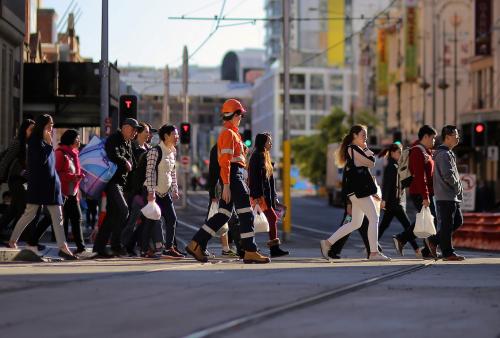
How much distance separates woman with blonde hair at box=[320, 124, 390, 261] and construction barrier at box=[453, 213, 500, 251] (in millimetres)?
7371

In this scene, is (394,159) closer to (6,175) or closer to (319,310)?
(6,175)

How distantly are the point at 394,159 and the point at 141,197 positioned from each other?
395 centimetres

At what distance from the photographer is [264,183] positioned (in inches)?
731

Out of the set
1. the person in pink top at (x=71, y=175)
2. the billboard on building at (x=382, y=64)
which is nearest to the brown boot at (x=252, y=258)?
the person in pink top at (x=71, y=175)

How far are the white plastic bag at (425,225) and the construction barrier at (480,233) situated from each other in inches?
255

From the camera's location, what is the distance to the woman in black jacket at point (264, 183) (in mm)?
18422

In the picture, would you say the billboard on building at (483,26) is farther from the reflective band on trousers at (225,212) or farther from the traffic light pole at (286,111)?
the reflective band on trousers at (225,212)

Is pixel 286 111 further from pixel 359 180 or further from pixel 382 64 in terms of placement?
pixel 382 64

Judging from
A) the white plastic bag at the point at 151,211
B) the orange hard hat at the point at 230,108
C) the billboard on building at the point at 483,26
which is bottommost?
the white plastic bag at the point at 151,211

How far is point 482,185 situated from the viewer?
53.2m

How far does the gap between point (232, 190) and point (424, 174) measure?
3.28 meters

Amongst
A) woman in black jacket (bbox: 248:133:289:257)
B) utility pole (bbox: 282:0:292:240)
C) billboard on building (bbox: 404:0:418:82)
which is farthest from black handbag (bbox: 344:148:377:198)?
billboard on building (bbox: 404:0:418:82)

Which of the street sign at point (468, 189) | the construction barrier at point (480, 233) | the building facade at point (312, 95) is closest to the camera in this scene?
the construction barrier at point (480, 233)

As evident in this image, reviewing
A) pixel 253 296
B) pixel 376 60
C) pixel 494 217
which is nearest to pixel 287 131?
pixel 494 217
